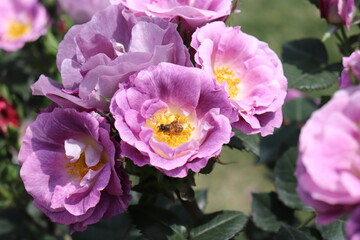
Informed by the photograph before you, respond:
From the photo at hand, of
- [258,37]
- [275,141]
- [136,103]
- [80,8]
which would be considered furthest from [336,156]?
[258,37]

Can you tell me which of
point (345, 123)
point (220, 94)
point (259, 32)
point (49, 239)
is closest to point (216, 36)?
point (220, 94)

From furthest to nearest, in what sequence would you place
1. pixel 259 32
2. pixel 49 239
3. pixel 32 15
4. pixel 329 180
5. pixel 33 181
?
pixel 259 32, pixel 32 15, pixel 49 239, pixel 33 181, pixel 329 180

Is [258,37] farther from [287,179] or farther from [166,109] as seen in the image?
[166,109]

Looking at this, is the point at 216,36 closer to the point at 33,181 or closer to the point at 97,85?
the point at 97,85

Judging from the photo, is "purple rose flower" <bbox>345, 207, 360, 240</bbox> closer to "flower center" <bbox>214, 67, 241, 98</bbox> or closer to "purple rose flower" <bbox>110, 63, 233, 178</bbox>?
"purple rose flower" <bbox>110, 63, 233, 178</bbox>

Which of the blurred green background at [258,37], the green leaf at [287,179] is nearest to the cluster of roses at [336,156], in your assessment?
the green leaf at [287,179]

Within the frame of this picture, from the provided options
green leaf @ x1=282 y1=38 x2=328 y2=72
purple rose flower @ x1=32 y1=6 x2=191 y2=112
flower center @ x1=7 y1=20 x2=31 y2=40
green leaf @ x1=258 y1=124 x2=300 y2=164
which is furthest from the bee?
flower center @ x1=7 y1=20 x2=31 y2=40
